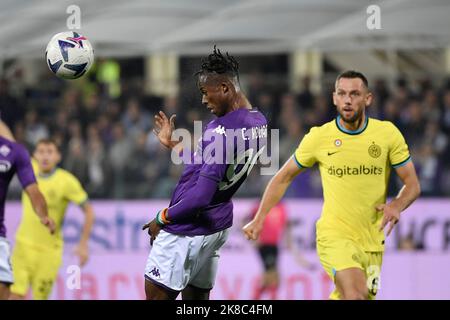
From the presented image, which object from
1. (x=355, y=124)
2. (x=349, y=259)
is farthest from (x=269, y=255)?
(x=349, y=259)

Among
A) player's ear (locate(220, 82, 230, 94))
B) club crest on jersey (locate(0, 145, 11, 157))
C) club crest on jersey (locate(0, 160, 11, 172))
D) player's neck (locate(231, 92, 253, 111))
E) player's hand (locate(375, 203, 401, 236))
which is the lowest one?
player's hand (locate(375, 203, 401, 236))

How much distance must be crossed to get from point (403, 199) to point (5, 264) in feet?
11.6

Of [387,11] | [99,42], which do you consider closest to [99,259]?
[99,42]

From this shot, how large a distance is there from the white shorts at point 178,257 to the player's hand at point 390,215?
1232 mm

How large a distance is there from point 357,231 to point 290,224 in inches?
242

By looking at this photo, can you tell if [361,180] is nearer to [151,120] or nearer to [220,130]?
[220,130]

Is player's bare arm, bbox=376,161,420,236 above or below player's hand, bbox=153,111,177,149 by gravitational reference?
below

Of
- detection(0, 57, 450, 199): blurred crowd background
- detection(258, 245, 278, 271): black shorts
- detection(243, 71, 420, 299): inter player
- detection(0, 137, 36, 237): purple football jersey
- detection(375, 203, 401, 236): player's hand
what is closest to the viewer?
detection(375, 203, 401, 236): player's hand

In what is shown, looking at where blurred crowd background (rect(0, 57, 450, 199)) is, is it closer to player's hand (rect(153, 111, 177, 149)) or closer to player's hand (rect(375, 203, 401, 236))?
player's hand (rect(375, 203, 401, 236))

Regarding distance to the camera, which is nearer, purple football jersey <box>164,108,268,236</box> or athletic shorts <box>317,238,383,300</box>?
purple football jersey <box>164,108,268,236</box>

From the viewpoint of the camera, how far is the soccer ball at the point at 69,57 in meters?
9.14

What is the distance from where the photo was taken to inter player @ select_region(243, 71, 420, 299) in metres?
8.52

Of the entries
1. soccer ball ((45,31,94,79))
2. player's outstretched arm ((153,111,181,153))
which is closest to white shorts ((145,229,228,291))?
player's outstretched arm ((153,111,181,153))

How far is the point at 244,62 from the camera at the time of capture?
733 inches
